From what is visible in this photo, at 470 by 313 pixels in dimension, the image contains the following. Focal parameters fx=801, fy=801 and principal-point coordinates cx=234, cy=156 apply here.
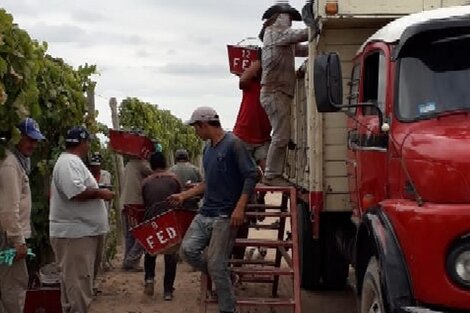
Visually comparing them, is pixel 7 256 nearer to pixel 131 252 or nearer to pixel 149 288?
pixel 149 288

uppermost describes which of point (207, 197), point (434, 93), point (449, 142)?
point (434, 93)

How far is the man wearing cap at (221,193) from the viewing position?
681 cm

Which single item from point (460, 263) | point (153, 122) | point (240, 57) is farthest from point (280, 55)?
point (153, 122)

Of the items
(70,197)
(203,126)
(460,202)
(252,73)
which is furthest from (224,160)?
(460,202)

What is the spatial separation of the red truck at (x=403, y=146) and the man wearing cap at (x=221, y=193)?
0.84 metres

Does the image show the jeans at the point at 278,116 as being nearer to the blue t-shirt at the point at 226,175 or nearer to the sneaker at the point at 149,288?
the blue t-shirt at the point at 226,175

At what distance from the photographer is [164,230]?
8.08 meters

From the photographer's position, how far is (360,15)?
268 inches

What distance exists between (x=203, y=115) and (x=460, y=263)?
3178 mm

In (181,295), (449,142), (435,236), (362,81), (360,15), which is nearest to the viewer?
(435,236)

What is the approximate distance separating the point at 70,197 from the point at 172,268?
2542mm

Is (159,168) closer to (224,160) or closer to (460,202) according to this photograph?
(224,160)

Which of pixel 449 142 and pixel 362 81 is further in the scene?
pixel 362 81

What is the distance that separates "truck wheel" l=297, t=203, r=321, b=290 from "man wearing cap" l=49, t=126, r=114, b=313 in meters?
2.47
